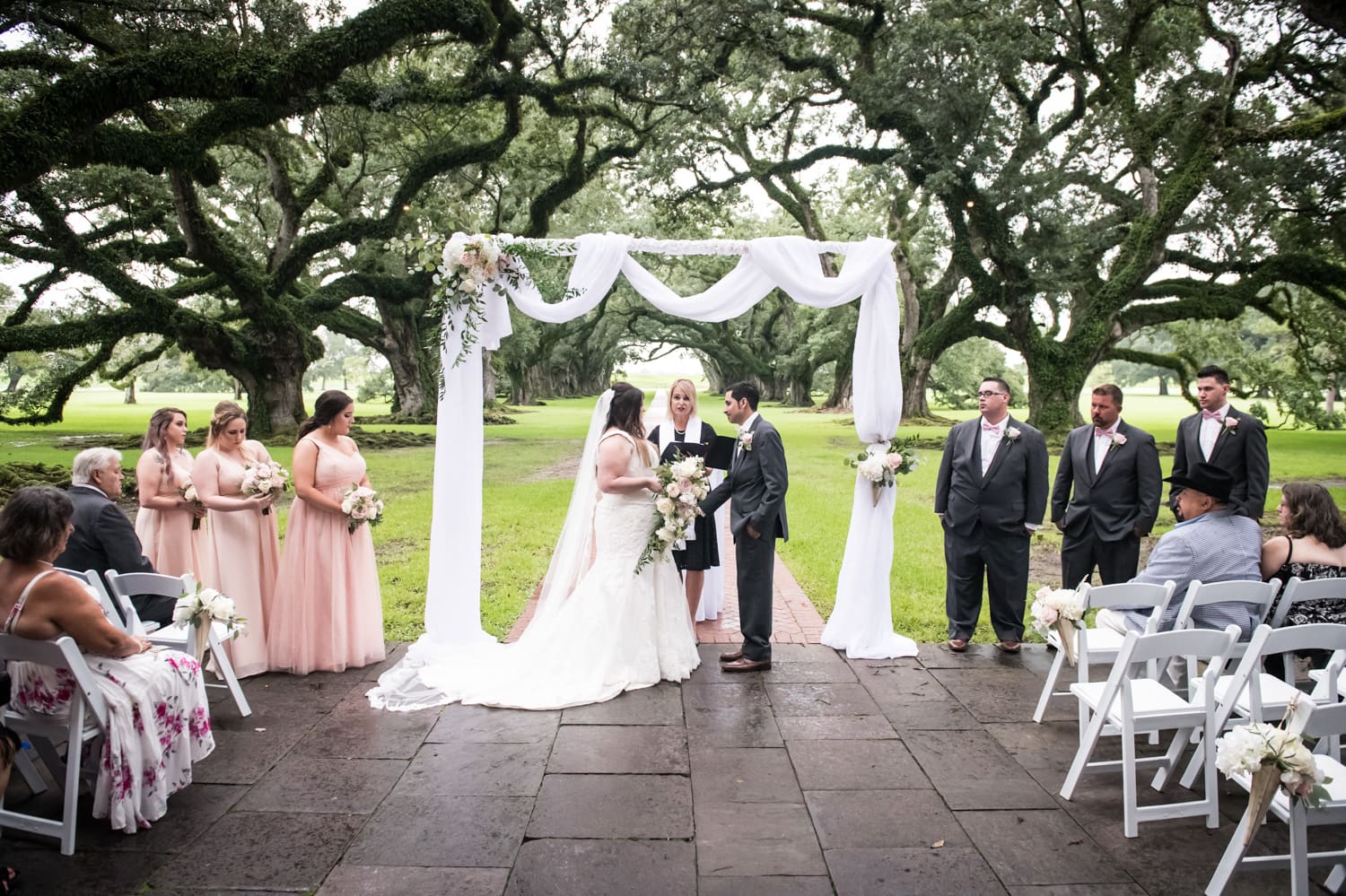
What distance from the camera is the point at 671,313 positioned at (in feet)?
19.0

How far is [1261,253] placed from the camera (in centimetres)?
2081

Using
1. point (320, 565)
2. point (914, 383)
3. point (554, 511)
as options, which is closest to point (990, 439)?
point (320, 565)

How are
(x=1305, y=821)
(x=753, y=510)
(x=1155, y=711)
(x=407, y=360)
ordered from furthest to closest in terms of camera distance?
(x=407, y=360) < (x=753, y=510) < (x=1155, y=711) < (x=1305, y=821)

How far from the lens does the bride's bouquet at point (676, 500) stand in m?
5.13

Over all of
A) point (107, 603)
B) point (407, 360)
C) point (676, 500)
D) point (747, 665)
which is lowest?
point (747, 665)

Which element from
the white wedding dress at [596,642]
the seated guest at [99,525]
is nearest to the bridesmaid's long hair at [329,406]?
the seated guest at [99,525]

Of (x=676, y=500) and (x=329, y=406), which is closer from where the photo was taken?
(x=676, y=500)

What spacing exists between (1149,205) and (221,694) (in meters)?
21.0

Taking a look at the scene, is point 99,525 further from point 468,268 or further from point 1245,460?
point 1245,460

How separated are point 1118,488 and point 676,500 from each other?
3230 millimetres

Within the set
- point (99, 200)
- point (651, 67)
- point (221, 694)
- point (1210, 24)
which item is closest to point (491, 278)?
point (221, 694)

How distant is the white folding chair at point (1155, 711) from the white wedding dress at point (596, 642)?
8.41 ft

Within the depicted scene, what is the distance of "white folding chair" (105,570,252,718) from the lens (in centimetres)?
434

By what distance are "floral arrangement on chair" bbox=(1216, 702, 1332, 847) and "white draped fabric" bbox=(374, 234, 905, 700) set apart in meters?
3.21
